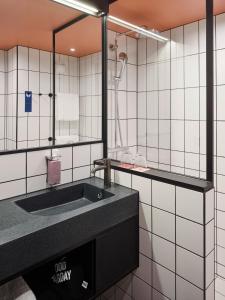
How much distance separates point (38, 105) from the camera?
1.42m

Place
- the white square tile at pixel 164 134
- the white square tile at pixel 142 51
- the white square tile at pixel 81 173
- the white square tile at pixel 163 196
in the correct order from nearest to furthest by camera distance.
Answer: the white square tile at pixel 163 196 → the white square tile at pixel 81 173 → the white square tile at pixel 164 134 → the white square tile at pixel 142 51

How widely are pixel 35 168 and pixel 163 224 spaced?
736 mm

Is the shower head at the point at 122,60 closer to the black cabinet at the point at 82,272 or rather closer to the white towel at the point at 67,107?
the white towel at the point at 67,107

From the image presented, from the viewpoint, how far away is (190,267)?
1125 mm

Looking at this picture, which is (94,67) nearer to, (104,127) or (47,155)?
(104,127)

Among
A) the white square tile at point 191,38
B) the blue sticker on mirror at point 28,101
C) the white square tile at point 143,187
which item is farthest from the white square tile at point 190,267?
the white square tile at point 191,38

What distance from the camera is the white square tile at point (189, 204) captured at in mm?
1062

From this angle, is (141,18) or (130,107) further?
(130,107)

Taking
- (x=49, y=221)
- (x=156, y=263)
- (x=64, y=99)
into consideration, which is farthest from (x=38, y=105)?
→ (x=156, y=263)

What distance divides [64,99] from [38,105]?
227 mm

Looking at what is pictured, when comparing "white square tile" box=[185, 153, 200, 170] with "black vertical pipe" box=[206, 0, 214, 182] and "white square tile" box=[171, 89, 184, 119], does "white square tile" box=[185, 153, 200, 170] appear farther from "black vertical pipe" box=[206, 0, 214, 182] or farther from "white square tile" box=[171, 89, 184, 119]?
"black vertical pipe" box=[206, 0, 214, 182]

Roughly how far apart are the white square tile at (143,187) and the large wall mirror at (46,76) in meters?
0.45

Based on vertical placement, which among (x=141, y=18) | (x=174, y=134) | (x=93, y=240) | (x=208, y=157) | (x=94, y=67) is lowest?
(x=93, y=240)

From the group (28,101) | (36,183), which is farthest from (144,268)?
(28,101)
